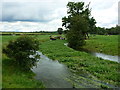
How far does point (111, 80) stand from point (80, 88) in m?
4.26

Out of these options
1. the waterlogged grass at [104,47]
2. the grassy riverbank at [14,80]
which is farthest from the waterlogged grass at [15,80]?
the waterlogged grass at [104,47]

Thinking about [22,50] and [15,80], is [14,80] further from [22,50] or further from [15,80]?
[22,50]

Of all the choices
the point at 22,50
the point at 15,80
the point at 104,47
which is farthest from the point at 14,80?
the point at 104,47

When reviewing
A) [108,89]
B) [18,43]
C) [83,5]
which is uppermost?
[83,5]

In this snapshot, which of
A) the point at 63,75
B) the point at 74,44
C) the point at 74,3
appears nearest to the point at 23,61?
the point at 63,75

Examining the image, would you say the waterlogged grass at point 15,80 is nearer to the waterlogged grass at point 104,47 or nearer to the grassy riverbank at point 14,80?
the grassy riverbank at point 14,80

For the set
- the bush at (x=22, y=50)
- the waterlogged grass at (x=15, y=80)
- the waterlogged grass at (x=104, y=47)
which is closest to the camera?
the waterlogged grass at (x=15, y=80)

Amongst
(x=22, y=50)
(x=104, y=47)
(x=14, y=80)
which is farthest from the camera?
(x=104, y=47)

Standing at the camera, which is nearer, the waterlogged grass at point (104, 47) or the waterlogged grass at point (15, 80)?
the waterlogged grass at point (15, 80)

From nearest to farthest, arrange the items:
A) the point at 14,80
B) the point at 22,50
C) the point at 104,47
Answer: the point at 14,80
the point at 22,50
the point at 104,47

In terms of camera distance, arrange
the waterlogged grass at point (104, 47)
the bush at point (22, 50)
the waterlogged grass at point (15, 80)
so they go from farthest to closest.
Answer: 1. the waterlogged grass at point (104, 47)
2. the bush at point (22, 50)
3. the waterlogged grass at point (15, 80)

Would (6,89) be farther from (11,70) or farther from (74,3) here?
(74,3)

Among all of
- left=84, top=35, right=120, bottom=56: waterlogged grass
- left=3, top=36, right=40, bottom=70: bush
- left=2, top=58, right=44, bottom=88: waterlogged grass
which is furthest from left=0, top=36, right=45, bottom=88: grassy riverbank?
left=84, top=35, right=120, bottom=56: waterlogged grass

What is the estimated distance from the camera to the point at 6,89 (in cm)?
985
